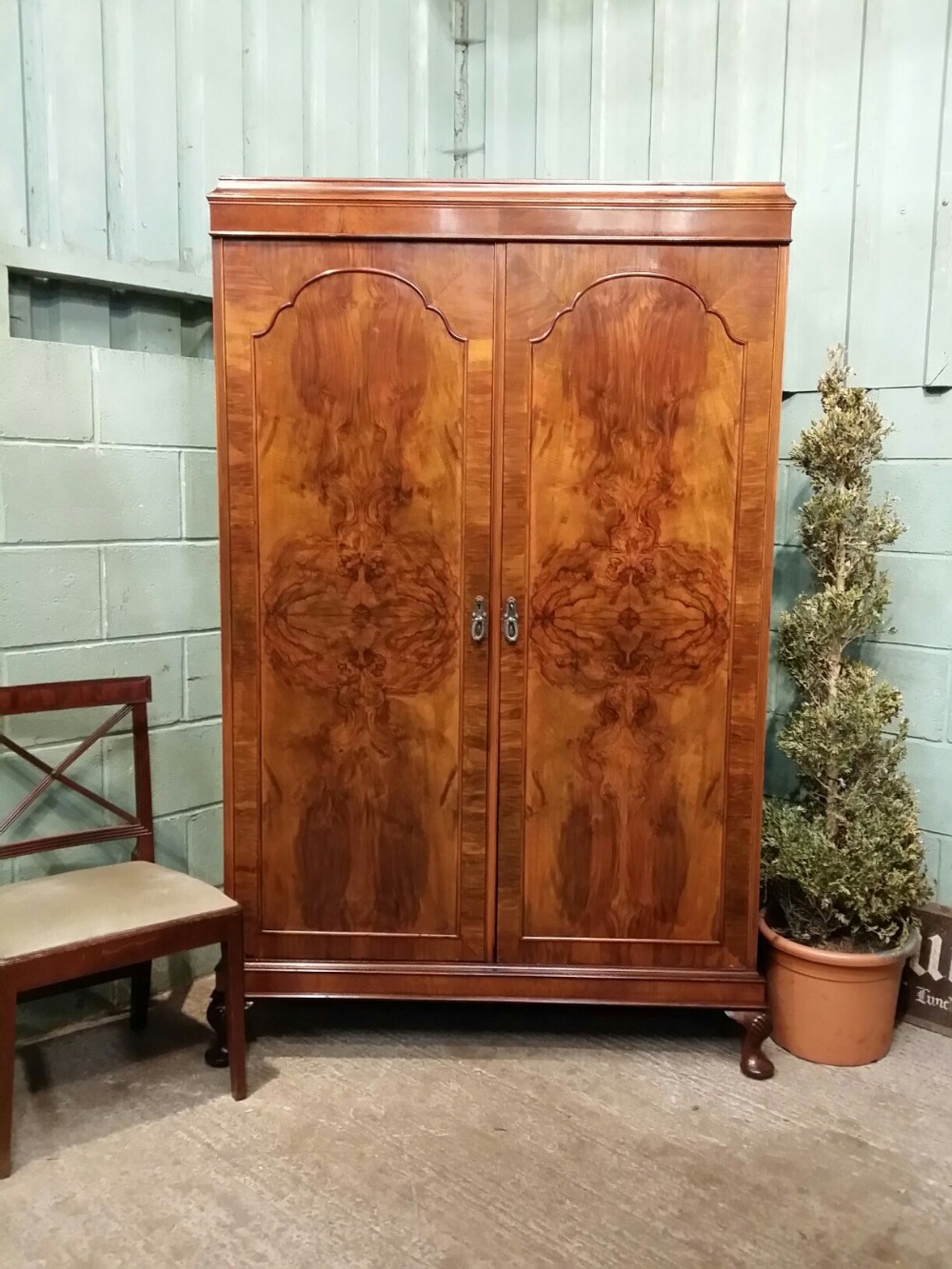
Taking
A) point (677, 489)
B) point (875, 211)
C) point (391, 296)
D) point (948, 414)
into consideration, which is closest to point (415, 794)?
point (677, 489)

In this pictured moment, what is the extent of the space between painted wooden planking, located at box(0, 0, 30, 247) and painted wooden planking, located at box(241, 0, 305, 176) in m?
0.53

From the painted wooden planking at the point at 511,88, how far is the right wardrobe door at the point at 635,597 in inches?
41.8

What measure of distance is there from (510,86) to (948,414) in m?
1.51

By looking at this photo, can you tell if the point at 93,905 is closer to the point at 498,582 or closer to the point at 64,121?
the point at 498,582

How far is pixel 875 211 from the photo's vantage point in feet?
7.91

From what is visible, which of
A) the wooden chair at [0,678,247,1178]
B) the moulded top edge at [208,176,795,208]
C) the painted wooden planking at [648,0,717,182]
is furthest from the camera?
the painted wooden planking at [648,0,717,182]

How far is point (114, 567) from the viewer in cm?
236

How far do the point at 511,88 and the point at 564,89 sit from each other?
169mm

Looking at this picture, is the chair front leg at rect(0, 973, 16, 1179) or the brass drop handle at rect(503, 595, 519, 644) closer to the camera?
the chair front leg at rect(0, 973, 16, 1179)

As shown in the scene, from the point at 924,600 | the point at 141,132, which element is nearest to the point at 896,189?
the point at 924,600

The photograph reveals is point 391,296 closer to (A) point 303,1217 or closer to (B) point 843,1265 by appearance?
(A) point 303,1217

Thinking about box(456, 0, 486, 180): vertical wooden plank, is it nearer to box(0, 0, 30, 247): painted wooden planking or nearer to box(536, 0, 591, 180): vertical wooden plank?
box(536, 0, 591, 180): vertical wooden plank

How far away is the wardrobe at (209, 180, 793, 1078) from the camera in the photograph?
6.61 feet

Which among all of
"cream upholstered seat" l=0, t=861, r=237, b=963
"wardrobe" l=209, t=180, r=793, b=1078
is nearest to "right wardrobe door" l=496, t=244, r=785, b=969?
"wardrobe" l=209, t=180, r=793, b=1078
